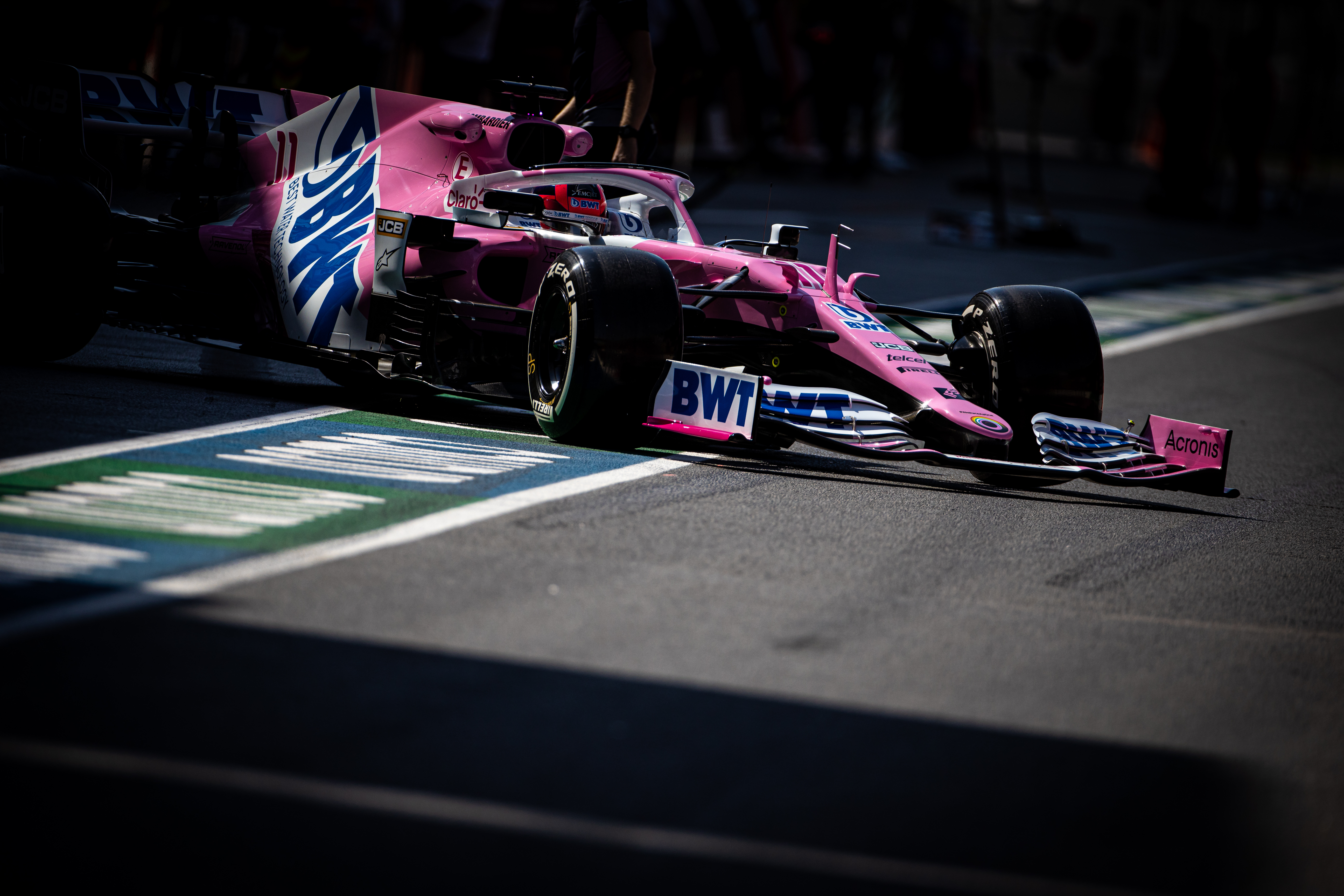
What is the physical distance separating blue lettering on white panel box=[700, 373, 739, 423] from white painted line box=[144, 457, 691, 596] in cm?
36

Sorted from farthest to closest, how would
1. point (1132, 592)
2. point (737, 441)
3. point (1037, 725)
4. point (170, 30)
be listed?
point (170, 30) → point (737, 441) → point (1132, 592) → point (1037, 725)

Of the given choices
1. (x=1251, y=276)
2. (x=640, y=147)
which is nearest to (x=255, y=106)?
(x=640, y=147)

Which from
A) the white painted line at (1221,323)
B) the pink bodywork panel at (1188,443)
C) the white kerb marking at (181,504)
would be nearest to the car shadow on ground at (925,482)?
the pink bodywork panel at (1188,443)

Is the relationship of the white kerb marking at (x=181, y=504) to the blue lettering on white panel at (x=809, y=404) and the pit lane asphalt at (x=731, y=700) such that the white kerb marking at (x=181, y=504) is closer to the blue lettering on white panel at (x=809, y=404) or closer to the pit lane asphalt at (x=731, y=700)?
the pit lane asphalt at (x=731, y=700)

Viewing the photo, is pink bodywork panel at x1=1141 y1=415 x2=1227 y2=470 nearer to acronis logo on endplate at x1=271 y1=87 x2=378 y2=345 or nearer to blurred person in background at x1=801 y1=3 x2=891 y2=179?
acronis logo on endplate at x1=271 y1=87 x2=378 y2=345

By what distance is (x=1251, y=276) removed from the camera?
2125cm

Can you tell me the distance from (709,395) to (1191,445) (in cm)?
195

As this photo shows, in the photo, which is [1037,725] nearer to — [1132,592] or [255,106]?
[1132,592]

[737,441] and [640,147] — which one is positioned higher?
[640,147]

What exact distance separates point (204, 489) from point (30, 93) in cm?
377

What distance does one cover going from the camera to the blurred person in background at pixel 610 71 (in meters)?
8.94

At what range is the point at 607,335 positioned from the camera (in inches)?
240

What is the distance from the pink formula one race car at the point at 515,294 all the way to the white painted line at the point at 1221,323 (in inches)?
161

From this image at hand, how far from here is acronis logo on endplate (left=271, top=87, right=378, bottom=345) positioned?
7.34 m
